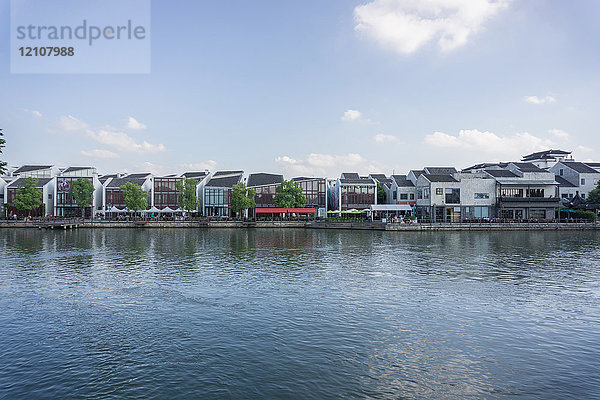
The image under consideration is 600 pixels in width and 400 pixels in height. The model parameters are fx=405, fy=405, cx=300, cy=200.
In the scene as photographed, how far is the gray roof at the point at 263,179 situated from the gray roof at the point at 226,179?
12.1 ft

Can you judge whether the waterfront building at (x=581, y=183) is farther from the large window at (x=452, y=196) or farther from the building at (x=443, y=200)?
the building at (x=443, y=200)

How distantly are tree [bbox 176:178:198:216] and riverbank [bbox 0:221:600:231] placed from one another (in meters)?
7.38

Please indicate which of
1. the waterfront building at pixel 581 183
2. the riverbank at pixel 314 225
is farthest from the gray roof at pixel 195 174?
the waterfront building at pixel 581 183

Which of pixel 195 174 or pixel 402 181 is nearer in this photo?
pixel 402 181

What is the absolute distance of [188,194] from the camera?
9306cm

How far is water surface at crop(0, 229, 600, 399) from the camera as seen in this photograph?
1318cm

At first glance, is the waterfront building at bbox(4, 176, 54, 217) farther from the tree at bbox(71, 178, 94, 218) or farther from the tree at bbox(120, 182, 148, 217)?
the tree at bbox(120, 182, 148, 217)

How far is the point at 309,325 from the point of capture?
61.7ft

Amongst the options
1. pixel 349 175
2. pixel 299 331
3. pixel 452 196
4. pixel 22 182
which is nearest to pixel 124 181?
pixel 22 182

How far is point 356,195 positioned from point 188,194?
129 feet

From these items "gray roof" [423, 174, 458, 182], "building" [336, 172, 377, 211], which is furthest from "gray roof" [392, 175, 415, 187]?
"gray roof" [423, 174, 458, 182]

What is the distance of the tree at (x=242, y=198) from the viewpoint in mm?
90688

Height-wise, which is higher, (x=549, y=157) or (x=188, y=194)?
(x=549, y=157)

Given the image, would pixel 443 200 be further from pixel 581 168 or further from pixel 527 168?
pixel 581 168
